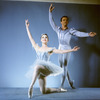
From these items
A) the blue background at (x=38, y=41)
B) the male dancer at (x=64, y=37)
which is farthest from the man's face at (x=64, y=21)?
the blue background at (x=38, y=41)

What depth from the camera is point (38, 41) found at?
325cm

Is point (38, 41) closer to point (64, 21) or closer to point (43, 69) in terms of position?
point (64, 21)

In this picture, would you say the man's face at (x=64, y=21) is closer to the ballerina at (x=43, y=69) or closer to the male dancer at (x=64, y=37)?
the male dancer at (x=64, y=37)

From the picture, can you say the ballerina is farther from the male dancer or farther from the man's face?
the man's face

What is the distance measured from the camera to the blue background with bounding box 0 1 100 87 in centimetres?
322

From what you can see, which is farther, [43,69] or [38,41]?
[38,41]

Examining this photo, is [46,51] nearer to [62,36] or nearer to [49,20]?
[62,36]

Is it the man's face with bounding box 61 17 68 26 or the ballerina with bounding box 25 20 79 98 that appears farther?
the man's face with bounding box 61 17 68 26

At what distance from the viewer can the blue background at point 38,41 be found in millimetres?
3221

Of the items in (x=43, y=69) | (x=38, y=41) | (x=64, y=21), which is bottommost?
(x=43, y=69)

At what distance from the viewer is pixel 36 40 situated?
128 inches

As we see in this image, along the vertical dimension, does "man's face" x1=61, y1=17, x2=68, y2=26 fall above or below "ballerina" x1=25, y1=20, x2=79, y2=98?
above

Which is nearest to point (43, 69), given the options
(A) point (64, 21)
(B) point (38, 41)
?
(B) point (38, 41)

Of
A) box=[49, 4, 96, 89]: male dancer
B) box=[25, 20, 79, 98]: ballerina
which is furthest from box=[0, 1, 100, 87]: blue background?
box=[25, 20, 79, 98]: ballerina
